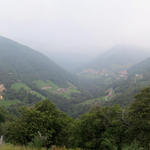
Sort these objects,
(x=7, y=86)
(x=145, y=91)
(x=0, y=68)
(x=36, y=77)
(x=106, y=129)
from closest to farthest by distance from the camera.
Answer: (x=145, y=91)
(x=106, y=129)
(x=7, y=86)
(x=0, y=68)
(x=36, y=77)

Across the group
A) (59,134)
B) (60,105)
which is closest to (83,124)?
(59,134)

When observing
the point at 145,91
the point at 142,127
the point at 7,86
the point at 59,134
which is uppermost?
the point at 145,91

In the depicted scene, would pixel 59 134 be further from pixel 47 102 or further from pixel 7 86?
pixel 7 86

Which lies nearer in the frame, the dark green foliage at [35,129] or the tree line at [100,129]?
the tree line at [100,129]

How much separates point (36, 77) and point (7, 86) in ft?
216

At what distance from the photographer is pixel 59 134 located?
20328 millimetres

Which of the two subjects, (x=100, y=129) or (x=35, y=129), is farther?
(x=35, y=129)

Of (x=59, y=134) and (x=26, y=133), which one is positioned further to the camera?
(x=59, y=134)

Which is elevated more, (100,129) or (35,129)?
(100,129)

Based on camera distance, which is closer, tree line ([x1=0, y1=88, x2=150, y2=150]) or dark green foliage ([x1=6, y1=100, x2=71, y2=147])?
tree line ([x1=0, y1=88, x2=150, y2=150])

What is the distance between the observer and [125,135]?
48.5 feet

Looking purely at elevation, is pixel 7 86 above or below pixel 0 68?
below

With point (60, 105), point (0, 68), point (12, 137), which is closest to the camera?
point (12, 137)

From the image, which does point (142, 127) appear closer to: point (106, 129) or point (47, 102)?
point (106, 129)
